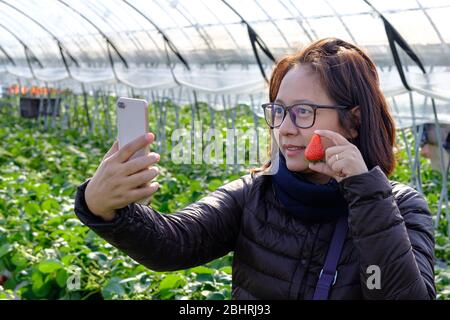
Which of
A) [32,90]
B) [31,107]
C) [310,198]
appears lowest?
[310,198]

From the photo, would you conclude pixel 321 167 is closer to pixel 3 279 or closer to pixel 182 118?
pixel 3 279

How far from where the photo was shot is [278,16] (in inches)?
370

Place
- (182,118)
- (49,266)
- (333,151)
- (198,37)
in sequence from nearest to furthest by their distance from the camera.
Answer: (333,151) < (49,266) < (198,37) < (182,118)

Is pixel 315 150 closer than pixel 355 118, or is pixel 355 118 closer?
pixel 315 150

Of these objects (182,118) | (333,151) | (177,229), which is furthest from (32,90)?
(333,151)

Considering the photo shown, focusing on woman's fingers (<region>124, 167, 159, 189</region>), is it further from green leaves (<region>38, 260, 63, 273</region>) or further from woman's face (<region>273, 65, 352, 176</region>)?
green leaves (<region>38, 260, 63, 273</region>)

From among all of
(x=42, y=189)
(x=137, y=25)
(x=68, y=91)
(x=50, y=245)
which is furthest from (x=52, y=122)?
(x=50, y=245)

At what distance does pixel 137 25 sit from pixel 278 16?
187 inches

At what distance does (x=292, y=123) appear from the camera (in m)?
1.55

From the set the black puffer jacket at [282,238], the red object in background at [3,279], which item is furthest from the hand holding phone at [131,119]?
the red object in background at [3,279]

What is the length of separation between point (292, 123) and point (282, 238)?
26 cm

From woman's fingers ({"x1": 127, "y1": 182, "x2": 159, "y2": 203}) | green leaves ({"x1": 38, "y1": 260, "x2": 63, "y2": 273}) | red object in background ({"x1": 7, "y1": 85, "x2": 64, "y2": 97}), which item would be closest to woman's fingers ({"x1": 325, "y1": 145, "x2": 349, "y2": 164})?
woman's fingers ({"x1": 127, "y1": 182, "x2": 159, "y2": 203})

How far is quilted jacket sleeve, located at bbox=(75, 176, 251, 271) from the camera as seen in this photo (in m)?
1.46

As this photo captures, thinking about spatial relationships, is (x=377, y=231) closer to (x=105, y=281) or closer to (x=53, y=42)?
(x=105, y=281)
